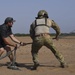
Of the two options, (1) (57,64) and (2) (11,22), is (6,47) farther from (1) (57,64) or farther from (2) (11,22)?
(1) (57,64)

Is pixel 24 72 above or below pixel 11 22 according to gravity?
below

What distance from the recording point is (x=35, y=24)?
11.7m

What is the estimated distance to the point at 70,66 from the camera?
12.2 m

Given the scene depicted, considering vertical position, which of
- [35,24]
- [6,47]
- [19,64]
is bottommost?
[19,64]

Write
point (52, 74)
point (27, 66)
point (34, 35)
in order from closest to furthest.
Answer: point (52, 74)
point (34, 35)
point (27, 66)

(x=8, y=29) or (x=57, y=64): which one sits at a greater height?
(x=8, y=29)

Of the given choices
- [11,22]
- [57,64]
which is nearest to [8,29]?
[11,22]

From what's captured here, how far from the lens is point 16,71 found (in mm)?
11617

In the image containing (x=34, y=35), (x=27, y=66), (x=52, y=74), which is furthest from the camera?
(x=27, y=66)

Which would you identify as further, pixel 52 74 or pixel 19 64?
pixel 19 64

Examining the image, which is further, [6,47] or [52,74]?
[6,47]

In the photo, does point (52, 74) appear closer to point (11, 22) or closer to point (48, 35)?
point (48, 35)

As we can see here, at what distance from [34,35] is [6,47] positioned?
116 cm

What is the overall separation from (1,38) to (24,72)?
4.93ft
